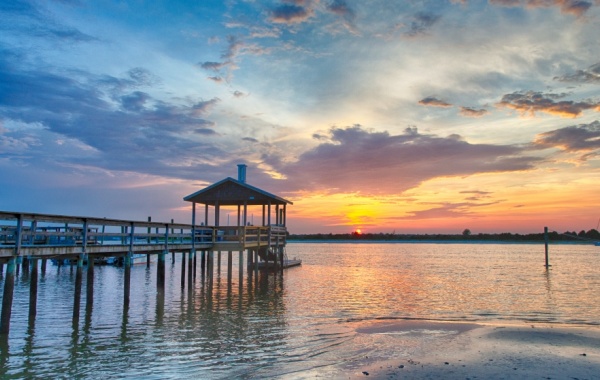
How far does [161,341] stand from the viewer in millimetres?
14398

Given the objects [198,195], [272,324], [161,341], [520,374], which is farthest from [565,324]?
[198,195]

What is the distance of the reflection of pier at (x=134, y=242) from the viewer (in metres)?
14.7

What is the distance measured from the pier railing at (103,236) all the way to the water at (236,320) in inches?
113

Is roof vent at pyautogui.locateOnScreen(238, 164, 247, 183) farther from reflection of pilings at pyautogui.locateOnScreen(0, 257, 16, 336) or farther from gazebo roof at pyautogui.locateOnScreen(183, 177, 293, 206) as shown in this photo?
reflection of pilings at pyautogui.locateOnScreen(0, 257, 16, 336)

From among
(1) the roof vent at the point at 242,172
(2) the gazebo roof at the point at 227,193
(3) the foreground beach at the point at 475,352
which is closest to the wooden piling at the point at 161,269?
(2) the gazebo roof at the point at 227,193

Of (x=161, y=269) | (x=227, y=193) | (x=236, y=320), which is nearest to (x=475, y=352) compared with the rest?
(x=236, y=320)

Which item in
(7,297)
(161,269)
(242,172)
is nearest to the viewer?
(7,297)

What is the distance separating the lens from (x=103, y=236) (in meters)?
19.7

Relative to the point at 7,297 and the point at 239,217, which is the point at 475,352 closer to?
the point at 7,297

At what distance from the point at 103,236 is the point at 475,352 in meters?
15.6

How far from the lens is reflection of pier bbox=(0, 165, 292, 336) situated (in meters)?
14.7

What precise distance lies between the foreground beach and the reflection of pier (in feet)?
35.9

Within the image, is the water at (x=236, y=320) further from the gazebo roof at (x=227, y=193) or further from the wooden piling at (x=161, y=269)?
the gazebo roof at (x=227, y=193)

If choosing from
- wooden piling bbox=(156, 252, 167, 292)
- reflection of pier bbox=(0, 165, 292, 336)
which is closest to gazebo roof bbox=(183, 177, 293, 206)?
reflection of pier bbox=(0, 165, 292, 336)
